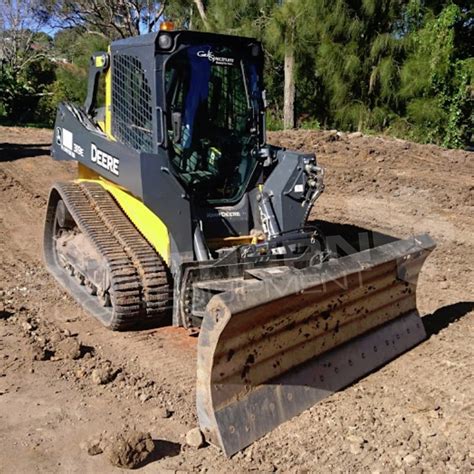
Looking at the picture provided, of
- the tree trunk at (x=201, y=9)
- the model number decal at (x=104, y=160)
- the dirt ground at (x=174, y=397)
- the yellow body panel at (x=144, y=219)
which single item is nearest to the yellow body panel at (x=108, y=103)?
the model number decal at (x=104, y=160)

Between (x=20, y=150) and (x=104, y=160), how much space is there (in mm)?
7984

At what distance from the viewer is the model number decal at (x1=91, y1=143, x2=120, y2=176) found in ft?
17.0

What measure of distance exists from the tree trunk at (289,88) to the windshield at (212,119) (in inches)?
517

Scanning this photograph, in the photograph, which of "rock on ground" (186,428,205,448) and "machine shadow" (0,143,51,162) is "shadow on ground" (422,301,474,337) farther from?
"machine shadow" (0,143,51,162)

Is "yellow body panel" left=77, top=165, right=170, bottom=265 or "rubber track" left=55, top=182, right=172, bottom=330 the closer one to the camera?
"rubber track" left=55, top=182, right=172, bottom=330

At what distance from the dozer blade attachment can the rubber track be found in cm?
119

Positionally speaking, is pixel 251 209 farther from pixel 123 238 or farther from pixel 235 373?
pixel 235 373

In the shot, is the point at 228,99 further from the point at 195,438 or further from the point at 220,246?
the point at 195,438

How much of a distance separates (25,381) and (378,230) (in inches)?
214

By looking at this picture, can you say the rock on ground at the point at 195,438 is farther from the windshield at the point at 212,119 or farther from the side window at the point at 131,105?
the side window at the point at 131,105

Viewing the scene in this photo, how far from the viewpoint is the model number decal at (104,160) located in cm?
517

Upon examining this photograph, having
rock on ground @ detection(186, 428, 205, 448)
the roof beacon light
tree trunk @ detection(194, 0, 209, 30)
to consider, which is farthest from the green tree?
rock on ground @ detection(186, 428, 205, 448)

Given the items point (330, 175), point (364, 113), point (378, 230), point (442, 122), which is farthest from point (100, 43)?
point (378, 230)

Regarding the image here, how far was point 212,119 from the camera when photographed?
5.45 m
